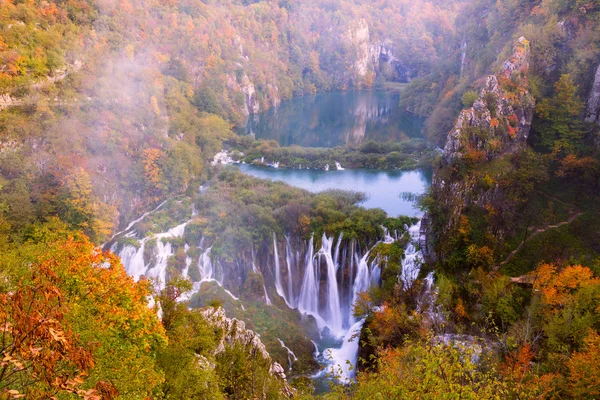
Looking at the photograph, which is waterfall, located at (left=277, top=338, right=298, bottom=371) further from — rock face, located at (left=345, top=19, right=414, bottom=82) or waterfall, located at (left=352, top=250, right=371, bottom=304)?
rock face, located at (left=345, top=19, right=414, bottom=82)

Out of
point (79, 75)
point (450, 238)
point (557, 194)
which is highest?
point (79, 75)

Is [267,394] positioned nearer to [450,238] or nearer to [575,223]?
[450,238]

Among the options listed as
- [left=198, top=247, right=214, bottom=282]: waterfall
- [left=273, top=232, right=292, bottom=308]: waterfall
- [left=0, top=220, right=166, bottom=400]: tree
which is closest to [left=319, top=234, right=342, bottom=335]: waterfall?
[left=273, top=232, right=292, bottom=308]: waterfall

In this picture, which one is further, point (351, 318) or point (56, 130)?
point (56, 130)

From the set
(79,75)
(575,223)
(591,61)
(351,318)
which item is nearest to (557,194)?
(575,223)

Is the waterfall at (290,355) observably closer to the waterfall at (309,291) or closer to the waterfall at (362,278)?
the waterfall at (309,291)

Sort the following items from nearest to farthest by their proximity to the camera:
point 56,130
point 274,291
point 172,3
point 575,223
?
point 575,223, point 274,291, point 56,130, point 172,3
